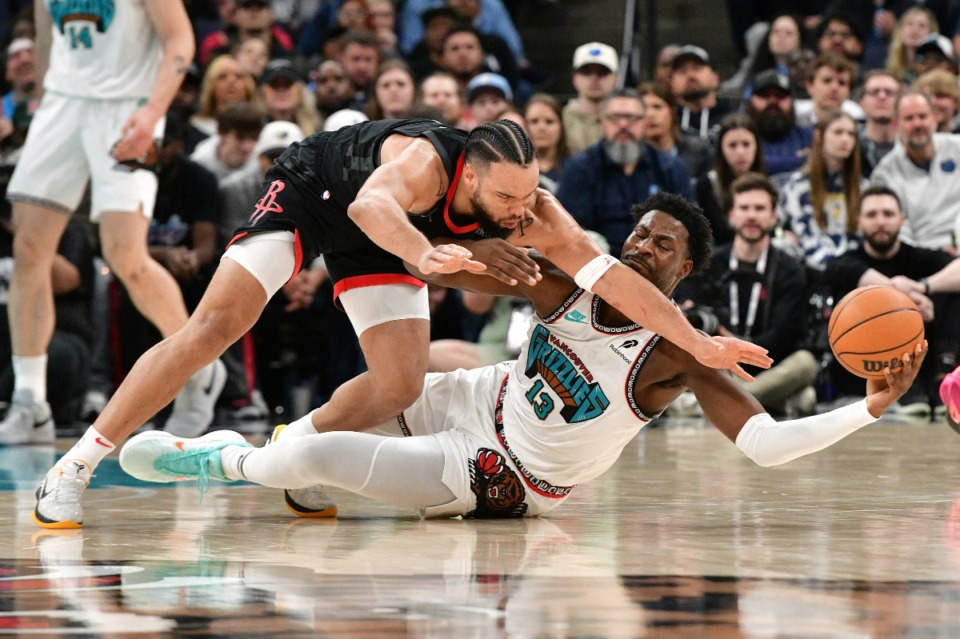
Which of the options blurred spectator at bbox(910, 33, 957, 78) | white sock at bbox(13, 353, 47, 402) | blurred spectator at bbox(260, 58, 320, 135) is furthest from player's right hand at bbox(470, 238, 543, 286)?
blurred spectator at bbox(910, 33, 957, 78)

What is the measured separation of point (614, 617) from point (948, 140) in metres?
7.25

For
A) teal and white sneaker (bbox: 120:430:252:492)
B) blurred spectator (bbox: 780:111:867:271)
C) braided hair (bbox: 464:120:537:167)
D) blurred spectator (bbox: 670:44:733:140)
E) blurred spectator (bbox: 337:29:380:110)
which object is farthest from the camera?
blurred spectator (bbox: 337:29:380:110)

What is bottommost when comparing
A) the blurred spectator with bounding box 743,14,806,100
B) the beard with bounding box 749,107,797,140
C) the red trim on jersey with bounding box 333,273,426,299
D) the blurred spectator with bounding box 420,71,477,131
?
the red trim on jersey with bounding box 333,273,426,299

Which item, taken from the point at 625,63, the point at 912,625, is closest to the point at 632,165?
the point at 625,63

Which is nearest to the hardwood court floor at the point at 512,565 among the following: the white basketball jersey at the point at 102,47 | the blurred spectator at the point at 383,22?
the white basketball jersey at the point at 102,47

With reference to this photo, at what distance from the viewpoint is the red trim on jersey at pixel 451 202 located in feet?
13.6

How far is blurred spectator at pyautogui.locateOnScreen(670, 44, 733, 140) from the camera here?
10.6 m

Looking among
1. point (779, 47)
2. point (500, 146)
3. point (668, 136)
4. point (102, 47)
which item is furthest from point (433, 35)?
point (500, 146)

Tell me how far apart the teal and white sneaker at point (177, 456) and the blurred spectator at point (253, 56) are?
683 cm

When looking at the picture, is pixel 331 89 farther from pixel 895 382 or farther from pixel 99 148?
pixel 895 382

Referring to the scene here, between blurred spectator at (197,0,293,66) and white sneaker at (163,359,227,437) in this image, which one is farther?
blurred spectator at (197,0,293,66)

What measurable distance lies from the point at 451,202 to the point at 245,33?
7.85m

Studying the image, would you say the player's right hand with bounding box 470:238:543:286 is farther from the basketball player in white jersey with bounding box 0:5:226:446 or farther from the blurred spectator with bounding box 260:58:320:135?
the blurred spectator with bounding box 260:58:320:135

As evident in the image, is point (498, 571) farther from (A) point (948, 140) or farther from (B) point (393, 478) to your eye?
(A) point (948, 140)
